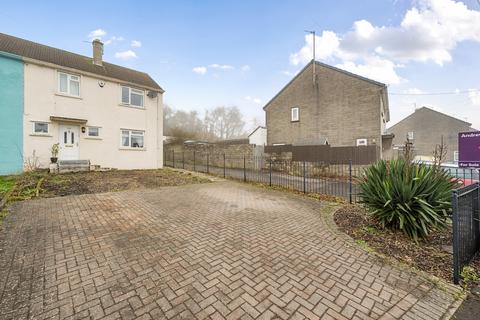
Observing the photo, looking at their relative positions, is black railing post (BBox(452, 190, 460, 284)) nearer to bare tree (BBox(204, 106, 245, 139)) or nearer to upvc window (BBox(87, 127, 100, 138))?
upvc window (BBox(87, 127, 100, 138))

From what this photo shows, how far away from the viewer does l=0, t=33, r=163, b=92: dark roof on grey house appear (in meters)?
11.7

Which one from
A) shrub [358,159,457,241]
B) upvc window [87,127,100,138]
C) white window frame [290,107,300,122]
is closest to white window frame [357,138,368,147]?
white window frame [290,107,300,122]

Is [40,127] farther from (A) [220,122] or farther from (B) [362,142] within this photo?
(A) [220,122]

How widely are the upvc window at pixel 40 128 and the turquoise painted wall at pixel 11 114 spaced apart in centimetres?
55

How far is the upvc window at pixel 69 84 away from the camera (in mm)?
12352

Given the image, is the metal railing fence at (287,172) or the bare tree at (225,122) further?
the bare tree at (225,122)

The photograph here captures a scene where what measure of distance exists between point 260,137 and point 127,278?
2027cm

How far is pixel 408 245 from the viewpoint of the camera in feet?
13.0

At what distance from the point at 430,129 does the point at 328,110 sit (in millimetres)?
26522

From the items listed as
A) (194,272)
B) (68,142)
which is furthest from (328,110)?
(68,142)

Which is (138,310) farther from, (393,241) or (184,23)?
(184,23)

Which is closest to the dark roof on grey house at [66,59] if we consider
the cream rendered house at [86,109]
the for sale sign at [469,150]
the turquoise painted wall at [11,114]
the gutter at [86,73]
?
the cream rendered house at [86,109]

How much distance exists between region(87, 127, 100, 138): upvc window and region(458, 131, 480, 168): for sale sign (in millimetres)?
17357

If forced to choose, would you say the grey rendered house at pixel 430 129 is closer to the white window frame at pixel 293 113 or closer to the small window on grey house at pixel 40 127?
the white window frame at pixel 293 113
